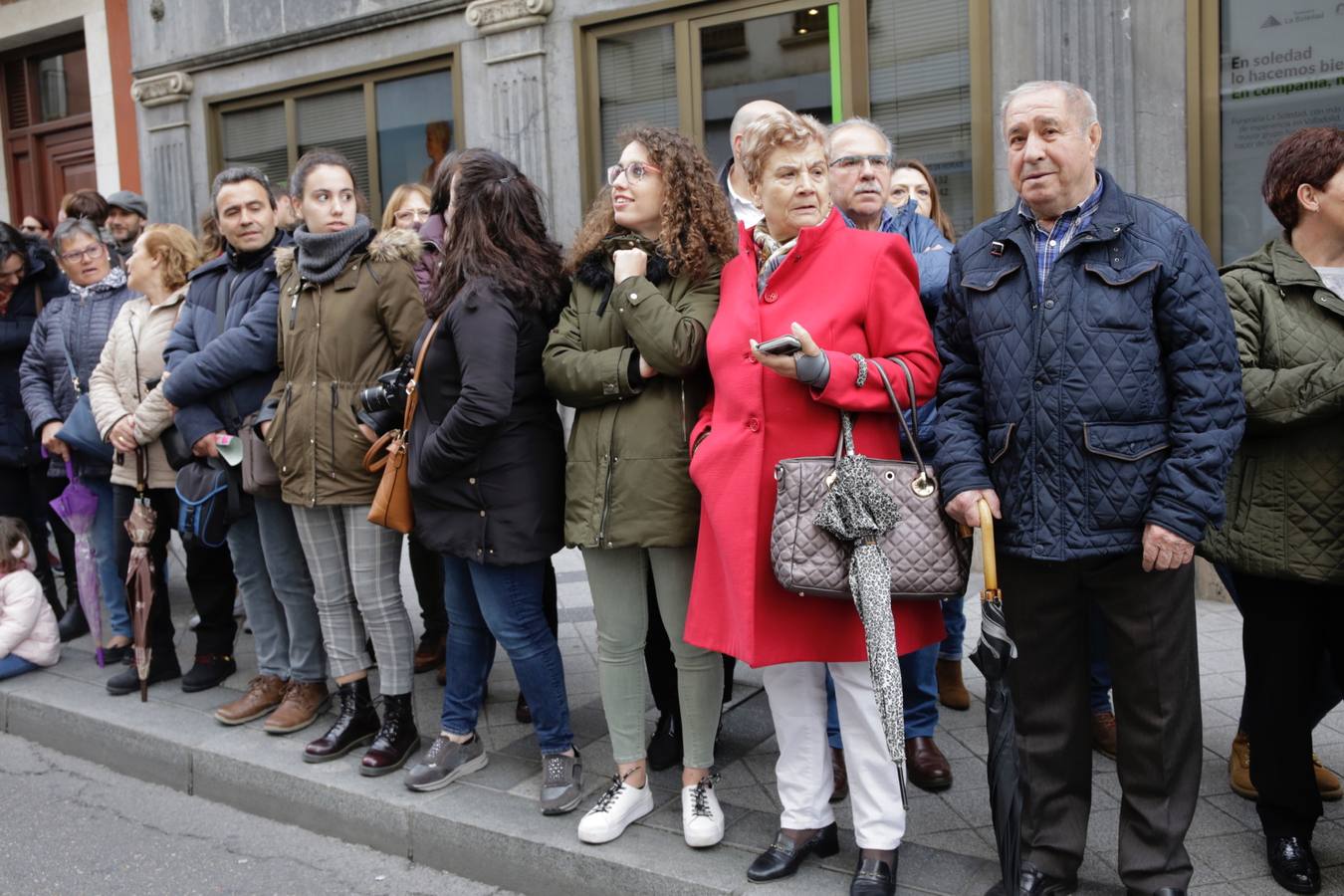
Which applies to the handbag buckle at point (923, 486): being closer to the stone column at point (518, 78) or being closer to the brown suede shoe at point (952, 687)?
the brown suede shoe at point (952, 687)

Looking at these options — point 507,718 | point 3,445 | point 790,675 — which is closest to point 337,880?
point 507,718

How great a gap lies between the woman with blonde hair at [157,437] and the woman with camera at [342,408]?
3.68ft

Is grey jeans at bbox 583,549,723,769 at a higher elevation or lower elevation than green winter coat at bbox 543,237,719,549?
lower

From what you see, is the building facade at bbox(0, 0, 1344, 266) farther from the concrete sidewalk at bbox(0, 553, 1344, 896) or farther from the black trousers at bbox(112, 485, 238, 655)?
the black trousers at bbox(112, 485, 238, 655)

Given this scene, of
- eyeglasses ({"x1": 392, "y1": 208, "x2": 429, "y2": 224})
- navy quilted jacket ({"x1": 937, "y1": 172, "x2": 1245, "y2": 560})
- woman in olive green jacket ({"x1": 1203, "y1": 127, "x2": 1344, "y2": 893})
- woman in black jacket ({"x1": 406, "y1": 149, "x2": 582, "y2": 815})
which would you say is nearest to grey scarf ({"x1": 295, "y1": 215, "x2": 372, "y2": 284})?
woman in black jacket ({"x1": 406, "y1": 149, "x2": 582, "y2": 815})

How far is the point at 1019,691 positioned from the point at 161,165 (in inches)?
403

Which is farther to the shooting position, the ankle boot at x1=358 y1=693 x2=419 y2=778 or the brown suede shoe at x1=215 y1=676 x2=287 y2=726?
the brown suede shoe at x1=215 y1=676 x2=287 y2=726

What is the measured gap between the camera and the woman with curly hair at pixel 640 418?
3590 millimetres

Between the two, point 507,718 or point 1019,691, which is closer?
point 1019,691

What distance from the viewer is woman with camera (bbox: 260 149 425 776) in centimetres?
436

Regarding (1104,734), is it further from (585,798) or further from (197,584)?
(197,584)

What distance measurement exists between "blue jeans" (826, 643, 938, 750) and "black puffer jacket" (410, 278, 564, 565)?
108 centimetres

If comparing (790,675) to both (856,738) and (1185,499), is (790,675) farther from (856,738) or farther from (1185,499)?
(1185,499)

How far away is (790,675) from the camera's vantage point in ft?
11.2
